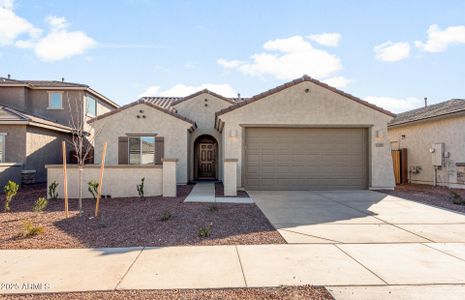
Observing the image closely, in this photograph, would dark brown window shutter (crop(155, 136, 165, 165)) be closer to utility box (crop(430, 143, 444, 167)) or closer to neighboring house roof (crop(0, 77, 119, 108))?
neighboring house roof (crop(0, 77, 119, 108))

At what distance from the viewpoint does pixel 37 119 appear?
16.6 m

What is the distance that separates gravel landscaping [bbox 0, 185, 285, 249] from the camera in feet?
19.4

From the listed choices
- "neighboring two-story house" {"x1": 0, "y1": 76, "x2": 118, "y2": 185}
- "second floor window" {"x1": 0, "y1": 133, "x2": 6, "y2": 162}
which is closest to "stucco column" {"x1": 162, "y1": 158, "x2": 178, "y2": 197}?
"neighboring two-story house" {"x1": 0, "y1": 76, "x2": 118, "y2": 185}

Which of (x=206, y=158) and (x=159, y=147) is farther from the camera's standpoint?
(x=206, y=158)

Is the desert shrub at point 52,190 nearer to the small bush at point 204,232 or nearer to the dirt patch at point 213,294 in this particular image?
the small bush at point 204,232

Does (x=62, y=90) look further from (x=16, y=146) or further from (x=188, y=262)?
(x=188, y=262)

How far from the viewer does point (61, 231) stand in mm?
6703

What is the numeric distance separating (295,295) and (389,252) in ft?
8.17

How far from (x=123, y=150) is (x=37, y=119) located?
17.9 ft

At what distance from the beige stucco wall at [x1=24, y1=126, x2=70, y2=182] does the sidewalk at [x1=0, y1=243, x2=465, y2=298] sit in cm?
1213

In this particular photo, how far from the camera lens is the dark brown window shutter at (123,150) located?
49.9 ft

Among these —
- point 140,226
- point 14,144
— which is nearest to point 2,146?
point 14,144

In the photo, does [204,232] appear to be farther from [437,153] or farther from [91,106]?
[91,106]

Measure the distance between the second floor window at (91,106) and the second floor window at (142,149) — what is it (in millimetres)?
7837
